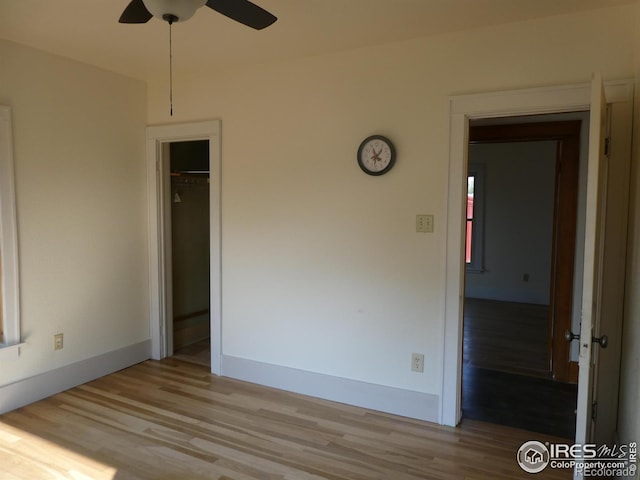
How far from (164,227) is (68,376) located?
4.65 feet

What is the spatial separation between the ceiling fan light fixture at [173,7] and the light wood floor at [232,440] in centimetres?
221

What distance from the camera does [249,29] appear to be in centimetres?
272

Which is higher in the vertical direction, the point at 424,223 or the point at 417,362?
the point at 424,223

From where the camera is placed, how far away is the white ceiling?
2385 millimetres

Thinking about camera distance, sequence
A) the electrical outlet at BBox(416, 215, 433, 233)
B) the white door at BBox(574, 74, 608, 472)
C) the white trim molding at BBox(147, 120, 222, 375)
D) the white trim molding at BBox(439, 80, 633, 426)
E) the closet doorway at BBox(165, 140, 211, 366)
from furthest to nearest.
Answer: the closet doorway at BBox(165, 140, 211, 366) < the white trim molding at BBox(147, 120, 222, 375) < the electrical outlet at BBox(416, 215, 433, 233) < the white trim molding at BBox(439, 80, 633, 426) < the white door at BBox(574, 74, 608, 472)

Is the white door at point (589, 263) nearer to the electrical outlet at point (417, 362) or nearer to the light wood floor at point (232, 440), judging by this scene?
the light wood floor at point (232, 440)

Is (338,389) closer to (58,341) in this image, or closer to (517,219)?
(58,341)

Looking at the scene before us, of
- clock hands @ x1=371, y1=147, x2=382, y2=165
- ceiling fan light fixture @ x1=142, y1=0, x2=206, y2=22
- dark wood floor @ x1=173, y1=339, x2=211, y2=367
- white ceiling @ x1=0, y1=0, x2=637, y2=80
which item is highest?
white ceiling @ x1=0, y1=0, x2=637, y2=80

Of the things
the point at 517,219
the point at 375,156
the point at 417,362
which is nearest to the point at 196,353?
the point at 417,362

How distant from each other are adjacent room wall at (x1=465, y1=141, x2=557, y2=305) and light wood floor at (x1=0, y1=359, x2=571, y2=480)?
14.5 feet

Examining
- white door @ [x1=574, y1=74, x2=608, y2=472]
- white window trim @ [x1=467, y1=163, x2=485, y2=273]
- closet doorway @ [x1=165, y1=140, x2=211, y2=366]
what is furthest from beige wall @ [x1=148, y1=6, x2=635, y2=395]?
white window trim @ [x1=467, y1=163, x2=485, y2=273]

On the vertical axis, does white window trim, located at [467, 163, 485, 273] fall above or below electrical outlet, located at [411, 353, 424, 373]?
above

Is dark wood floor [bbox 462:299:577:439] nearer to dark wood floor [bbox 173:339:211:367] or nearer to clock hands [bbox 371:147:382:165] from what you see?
clock hands [bbox 371:147:382:165]

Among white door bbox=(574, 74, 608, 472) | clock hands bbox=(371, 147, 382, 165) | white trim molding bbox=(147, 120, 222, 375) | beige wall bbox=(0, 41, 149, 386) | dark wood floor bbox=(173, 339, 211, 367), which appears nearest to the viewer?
white door bbox=(574, 74, 608, 472)
